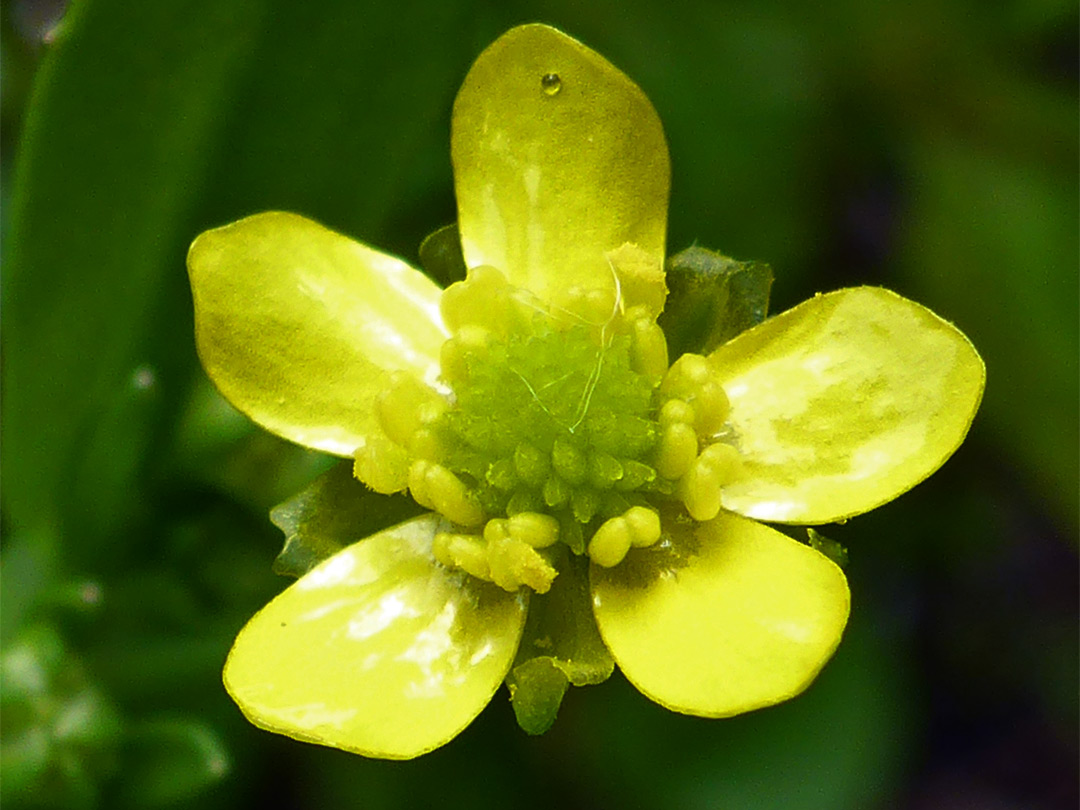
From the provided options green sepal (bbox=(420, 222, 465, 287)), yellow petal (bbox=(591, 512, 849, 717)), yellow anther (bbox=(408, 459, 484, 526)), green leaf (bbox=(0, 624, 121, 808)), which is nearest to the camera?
yellow petal (bbox=(591, 512, 849, 717))

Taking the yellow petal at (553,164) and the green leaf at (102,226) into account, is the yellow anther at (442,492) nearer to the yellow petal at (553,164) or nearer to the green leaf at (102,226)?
the yellow petal at (553,164)

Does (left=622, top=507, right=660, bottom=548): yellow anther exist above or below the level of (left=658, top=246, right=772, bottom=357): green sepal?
below

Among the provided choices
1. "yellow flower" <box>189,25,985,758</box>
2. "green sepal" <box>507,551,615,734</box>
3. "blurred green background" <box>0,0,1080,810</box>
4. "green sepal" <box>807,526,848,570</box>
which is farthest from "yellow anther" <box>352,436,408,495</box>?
"blurred green background" <box>0,0,1080,810</box>

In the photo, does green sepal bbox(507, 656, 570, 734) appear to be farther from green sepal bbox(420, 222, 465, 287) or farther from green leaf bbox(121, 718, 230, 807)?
green leaf bbox(121, 718, 230, 807)

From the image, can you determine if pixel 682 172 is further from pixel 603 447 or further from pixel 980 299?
pixel 603 447

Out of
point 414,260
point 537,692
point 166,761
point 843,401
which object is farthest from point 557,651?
point 414,260

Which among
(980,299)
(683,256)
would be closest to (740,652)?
(683,256)

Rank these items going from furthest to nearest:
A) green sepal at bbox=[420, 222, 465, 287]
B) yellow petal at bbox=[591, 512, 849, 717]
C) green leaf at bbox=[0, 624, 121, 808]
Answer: green leaf at bbox=[0, 624, 121, 808] < green sepal at bbox=[420, 222, 465, 287] < yellow petal at bbox=[591, 512, 849, 717]

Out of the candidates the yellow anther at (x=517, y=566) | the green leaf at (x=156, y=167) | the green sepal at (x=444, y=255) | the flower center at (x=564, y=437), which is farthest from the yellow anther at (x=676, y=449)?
the green leaf at (x=156, y=167)
